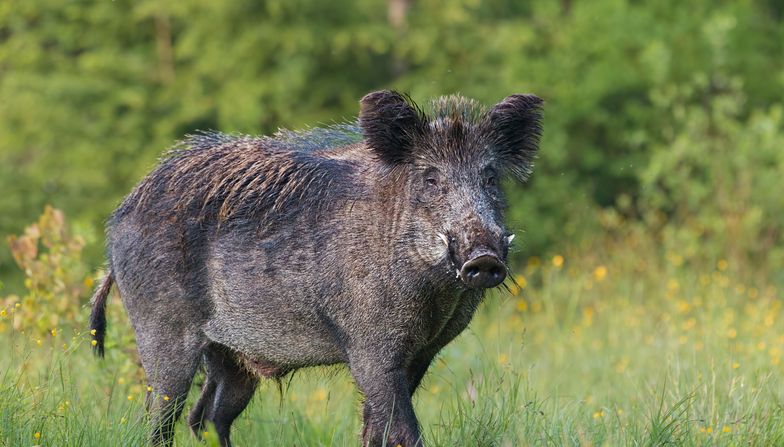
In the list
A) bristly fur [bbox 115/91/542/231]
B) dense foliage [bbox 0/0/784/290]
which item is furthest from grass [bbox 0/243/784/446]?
dense foliage [bbox 0/0/784/290]

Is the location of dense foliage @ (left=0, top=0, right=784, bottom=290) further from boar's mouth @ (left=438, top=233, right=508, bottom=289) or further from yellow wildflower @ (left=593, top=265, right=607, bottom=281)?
boar's mouth @ (left=438, top=233, right=508, bottom=289)

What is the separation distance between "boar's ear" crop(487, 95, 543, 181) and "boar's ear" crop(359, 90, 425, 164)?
1.16ft

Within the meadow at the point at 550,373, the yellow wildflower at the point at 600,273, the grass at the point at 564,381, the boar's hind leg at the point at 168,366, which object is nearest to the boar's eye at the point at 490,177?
the meadow at the point at 550,373

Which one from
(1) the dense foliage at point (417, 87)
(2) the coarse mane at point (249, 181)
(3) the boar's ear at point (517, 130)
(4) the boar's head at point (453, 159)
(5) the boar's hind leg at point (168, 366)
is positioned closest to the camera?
(4) the boar's head at point (453, 159)

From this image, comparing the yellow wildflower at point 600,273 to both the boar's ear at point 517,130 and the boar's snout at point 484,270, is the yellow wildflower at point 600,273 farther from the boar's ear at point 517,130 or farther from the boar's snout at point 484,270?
the boar's snout at point 484,270

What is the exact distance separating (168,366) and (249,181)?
0.97m

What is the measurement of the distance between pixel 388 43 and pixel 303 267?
29.8 ft

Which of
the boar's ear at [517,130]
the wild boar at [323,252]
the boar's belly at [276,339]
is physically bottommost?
the boar's belly at [276,339]

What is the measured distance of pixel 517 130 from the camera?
562 centimetres

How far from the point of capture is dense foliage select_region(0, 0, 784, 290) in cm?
1345

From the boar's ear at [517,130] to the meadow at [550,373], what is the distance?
0.57 metres

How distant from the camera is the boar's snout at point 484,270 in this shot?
4742 millimetres

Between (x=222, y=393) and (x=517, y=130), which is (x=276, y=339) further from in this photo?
(x=517, y=130)

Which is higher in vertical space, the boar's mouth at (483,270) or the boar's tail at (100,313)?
the boar's mouth at (483,270)
